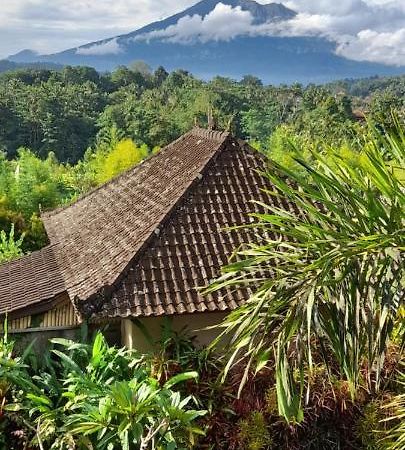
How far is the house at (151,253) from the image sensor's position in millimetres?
7172

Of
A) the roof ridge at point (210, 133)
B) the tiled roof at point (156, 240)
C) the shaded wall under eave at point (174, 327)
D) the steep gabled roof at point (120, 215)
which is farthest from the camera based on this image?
the roof ridge at point (210, 133)

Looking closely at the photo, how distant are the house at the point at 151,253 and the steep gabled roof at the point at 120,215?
0.08ft

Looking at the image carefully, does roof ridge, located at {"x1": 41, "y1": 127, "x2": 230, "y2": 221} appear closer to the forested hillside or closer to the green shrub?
the green shrub

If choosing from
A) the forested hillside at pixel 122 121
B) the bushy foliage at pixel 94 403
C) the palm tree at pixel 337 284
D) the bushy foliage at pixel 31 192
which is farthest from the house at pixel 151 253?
the forested hillside at pixel 122 121

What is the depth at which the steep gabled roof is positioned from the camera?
25.6 feet

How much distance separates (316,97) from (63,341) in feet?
179

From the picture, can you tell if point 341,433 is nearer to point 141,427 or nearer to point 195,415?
point 195,415

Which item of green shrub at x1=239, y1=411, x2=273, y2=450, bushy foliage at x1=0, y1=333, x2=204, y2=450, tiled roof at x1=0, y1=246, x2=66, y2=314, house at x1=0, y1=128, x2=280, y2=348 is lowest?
green shrub at x1=239, y1=411, x2=273, y2=450

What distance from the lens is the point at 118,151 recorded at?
2573cm

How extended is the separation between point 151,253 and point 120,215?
6.77 feet

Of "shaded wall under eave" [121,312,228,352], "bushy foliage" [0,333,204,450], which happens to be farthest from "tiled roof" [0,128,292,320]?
"bushy foliage" [0,333,204,450]

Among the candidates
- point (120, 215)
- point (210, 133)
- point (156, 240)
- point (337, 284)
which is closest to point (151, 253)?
point (156, 240)

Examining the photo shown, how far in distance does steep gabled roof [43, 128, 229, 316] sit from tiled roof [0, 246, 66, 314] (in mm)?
273

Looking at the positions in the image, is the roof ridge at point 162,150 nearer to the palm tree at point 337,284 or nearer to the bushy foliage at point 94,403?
the bushy foliage at point 94,403
